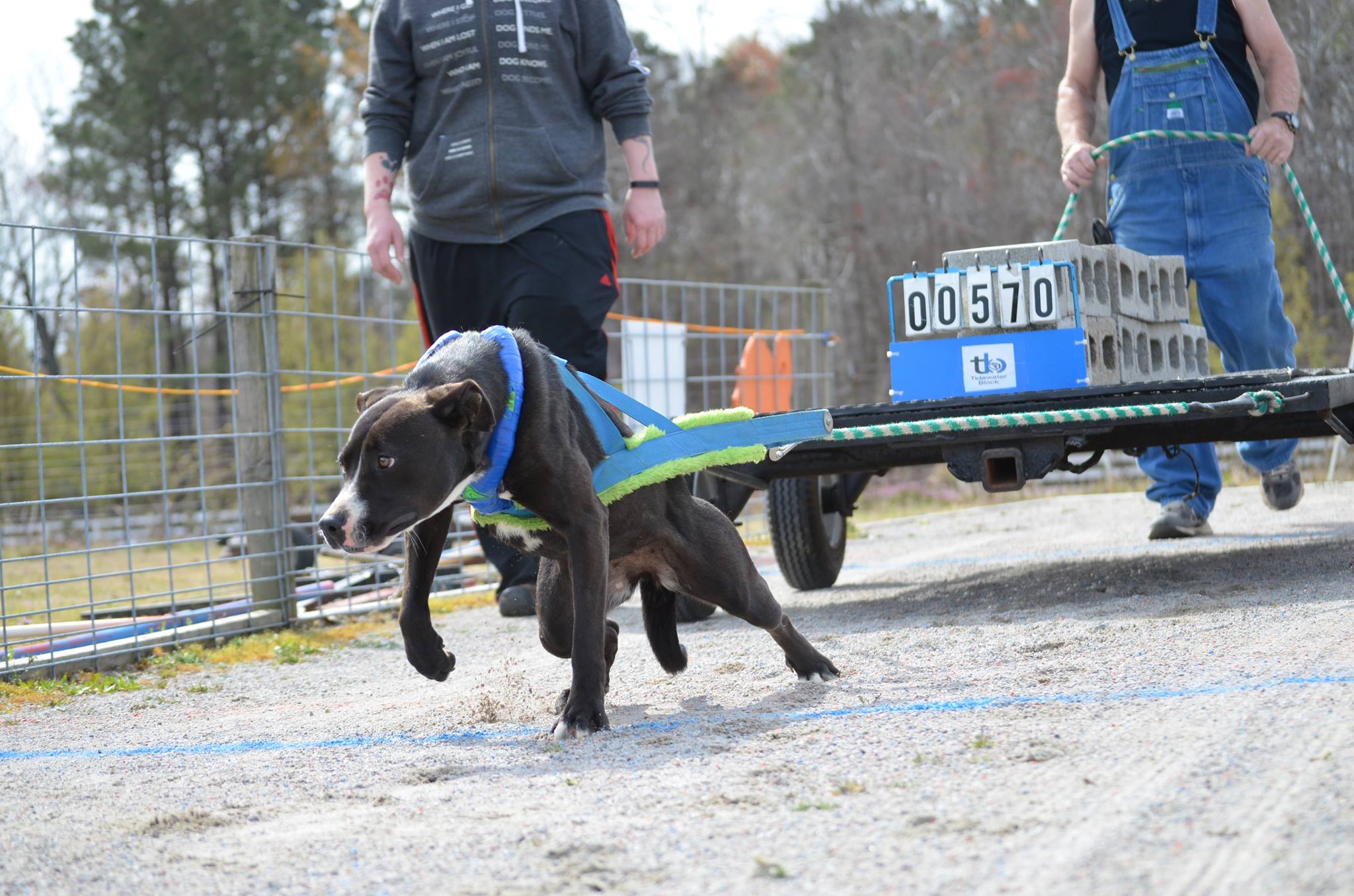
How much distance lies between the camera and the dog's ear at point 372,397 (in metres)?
3.25

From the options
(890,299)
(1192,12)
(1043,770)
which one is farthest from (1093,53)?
(1043,770)

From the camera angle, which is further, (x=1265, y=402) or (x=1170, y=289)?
(x=1170, y=289)

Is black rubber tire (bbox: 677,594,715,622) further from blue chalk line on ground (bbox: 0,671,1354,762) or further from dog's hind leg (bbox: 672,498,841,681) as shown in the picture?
blue chalk line on ground (bbox: 0,671,1354,762)

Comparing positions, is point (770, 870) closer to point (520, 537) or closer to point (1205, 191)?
point (520, 537)

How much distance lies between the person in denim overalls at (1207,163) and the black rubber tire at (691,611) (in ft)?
6.38

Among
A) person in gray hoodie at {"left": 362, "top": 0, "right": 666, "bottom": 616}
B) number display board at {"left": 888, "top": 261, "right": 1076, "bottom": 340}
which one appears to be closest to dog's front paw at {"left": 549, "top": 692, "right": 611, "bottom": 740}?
person in gray hoodie at {"left": 362, "top": 0, "right": 666, "bottom": 616}

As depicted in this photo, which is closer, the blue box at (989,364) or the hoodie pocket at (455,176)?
the blue box at (989,364)

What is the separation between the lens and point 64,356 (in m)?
15.8

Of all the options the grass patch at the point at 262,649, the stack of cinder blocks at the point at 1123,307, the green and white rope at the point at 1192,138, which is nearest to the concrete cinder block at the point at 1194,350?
the stack of cinder blocks at the point at 1123,307

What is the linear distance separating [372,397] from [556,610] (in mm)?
728

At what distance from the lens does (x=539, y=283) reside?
496cm

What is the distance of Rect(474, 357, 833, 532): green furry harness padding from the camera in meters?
3.34

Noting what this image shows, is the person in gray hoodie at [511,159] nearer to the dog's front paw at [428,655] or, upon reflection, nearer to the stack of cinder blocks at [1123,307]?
the stack of cinder blocks at [1123,307]

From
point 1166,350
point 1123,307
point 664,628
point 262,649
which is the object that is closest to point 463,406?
point 664,628
